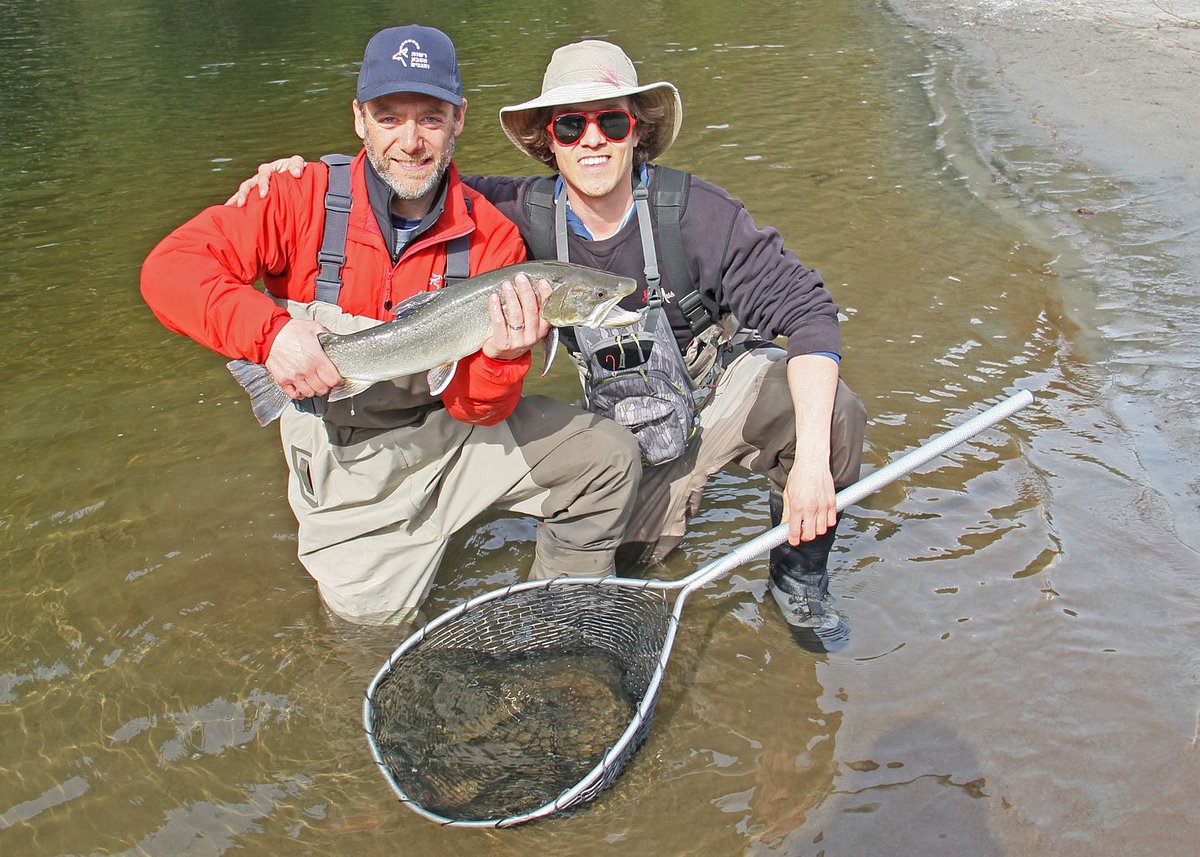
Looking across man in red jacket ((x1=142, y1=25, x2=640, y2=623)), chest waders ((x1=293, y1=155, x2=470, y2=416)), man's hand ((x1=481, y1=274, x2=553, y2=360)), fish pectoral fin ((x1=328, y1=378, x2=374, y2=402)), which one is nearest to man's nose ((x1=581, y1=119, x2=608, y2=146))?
man in red jacket ((x1=142, y1=25, x2=640, y2=623))

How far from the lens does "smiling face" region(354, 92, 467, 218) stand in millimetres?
4102

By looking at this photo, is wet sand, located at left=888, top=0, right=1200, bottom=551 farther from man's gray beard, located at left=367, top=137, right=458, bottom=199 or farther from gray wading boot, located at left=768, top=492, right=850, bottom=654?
man's gray beard, located at left=367, top=137, right=458, bottom=199

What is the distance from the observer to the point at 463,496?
178 inches

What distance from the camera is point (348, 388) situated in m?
3.85

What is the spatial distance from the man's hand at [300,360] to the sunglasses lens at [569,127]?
51.9 inches

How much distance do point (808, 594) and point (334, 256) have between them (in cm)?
249

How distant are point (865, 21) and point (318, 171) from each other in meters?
22.1

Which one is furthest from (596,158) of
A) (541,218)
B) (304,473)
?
(304,473)

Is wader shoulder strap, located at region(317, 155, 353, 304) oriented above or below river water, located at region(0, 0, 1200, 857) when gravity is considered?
above

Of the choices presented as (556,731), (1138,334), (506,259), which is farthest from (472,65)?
(556,731)

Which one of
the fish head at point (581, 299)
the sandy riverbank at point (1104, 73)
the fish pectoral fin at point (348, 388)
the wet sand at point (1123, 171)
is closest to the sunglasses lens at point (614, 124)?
the fish head at point (581, 299)

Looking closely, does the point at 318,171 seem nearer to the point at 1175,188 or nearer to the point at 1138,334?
the point at 1138,334

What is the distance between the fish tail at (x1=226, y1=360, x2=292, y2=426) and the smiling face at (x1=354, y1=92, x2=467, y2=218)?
93 cm

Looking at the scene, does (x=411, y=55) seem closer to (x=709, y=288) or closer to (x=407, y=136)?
(x=407, y=136)
